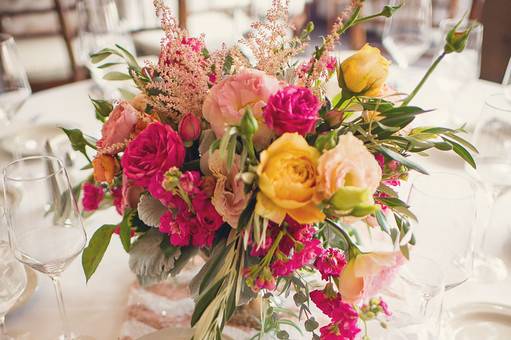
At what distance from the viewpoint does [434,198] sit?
26.7 inches

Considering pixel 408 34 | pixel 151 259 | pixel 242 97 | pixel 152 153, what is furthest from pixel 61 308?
pixel 408 34

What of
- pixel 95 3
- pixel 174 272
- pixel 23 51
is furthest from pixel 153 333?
pixel 23 51

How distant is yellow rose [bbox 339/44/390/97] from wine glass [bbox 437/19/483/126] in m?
0.74

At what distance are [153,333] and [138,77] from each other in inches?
14.7

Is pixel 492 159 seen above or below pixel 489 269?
above

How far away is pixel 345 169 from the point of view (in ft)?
1.71

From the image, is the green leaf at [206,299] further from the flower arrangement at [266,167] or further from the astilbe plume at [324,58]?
A: the astilbe plume at [324,58]

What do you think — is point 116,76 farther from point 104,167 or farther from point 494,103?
point 494,103

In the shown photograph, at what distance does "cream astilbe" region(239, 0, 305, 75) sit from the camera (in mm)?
634

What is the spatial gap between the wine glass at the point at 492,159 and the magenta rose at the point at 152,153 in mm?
556

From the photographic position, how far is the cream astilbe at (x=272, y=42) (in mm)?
634

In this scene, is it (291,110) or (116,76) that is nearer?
(291,110)

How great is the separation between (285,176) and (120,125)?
0.27 metres


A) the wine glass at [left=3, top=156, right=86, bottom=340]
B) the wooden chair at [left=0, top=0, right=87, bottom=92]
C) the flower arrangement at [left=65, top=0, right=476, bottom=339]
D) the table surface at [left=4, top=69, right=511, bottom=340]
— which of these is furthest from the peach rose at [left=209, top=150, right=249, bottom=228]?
the wooden chair at [left=0, top=0, right=87, bottom=92]
